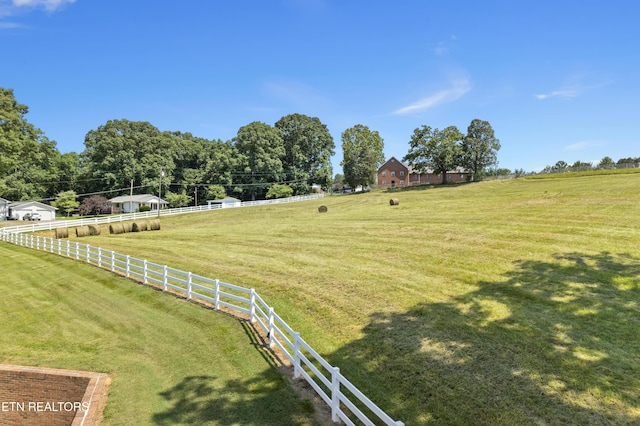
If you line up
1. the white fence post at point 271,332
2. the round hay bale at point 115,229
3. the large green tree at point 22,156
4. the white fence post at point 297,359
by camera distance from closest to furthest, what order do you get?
1. the white fence post at point 297,359
2. the white fence post at point 271,332
3. the round hay bale at point 115,229
4. the large green tree at point 22,156

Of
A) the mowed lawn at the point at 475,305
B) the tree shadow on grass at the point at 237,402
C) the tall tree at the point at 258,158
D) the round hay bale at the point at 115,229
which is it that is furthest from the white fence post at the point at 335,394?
the tall tree at the point at 258,158

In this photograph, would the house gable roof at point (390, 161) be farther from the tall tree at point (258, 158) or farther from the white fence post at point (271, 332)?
the white fence post at point (271, 332)

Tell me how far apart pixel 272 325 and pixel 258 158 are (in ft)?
218

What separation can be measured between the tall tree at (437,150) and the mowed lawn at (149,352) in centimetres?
5515

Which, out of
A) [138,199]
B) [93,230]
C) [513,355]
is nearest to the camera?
[513,355]

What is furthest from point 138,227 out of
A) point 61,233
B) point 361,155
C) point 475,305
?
point 361,155

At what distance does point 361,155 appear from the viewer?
248ft

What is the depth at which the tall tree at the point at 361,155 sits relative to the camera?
7406 cm

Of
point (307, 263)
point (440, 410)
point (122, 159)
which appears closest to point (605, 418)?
point (440, 410)

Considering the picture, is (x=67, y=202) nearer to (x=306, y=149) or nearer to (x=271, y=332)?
(x=306, y=149)

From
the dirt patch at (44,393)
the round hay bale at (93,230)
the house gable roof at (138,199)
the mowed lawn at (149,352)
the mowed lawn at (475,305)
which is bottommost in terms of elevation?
the dirt patch at (44,393)

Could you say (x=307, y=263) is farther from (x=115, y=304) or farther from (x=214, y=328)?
(x=115, y=304)

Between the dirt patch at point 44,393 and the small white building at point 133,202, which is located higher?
the small white building at point 133,202

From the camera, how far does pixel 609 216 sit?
19.6 metres
